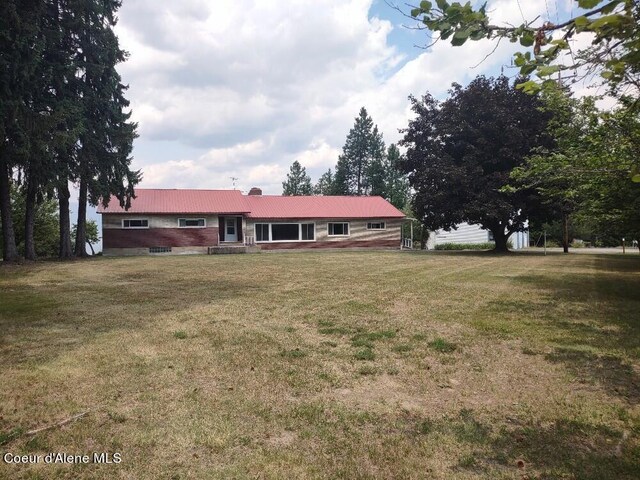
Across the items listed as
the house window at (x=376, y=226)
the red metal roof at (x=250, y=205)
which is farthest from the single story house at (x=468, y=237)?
the red metal roof at (x=250, y=205)

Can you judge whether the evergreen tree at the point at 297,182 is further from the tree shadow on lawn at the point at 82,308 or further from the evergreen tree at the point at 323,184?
the tree shadow on lawn at the point at 82,308

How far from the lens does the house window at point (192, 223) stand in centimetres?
3116

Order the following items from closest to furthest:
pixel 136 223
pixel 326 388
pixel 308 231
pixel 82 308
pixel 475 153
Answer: pixel 326 388, pixel 82 308, pixel 475 153, pixel 136 223, pixel 308 231

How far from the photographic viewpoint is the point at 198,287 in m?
11.4

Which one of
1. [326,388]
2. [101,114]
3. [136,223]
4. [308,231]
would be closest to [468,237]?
[308,231]

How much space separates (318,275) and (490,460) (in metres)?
11.0

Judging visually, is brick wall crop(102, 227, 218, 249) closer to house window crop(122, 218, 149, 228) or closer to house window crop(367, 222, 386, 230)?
house window crop(122, 218, 149, 228)

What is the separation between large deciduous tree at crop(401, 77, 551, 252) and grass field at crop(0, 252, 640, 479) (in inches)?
730

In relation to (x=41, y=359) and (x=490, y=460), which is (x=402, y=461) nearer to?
(x=490, y=460)

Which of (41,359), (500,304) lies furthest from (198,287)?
(500,304)

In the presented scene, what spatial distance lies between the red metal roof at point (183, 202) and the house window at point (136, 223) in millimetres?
617

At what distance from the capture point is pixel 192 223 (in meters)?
31.4

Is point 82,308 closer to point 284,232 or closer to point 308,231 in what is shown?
point 284,232

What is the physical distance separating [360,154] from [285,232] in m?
32.1
